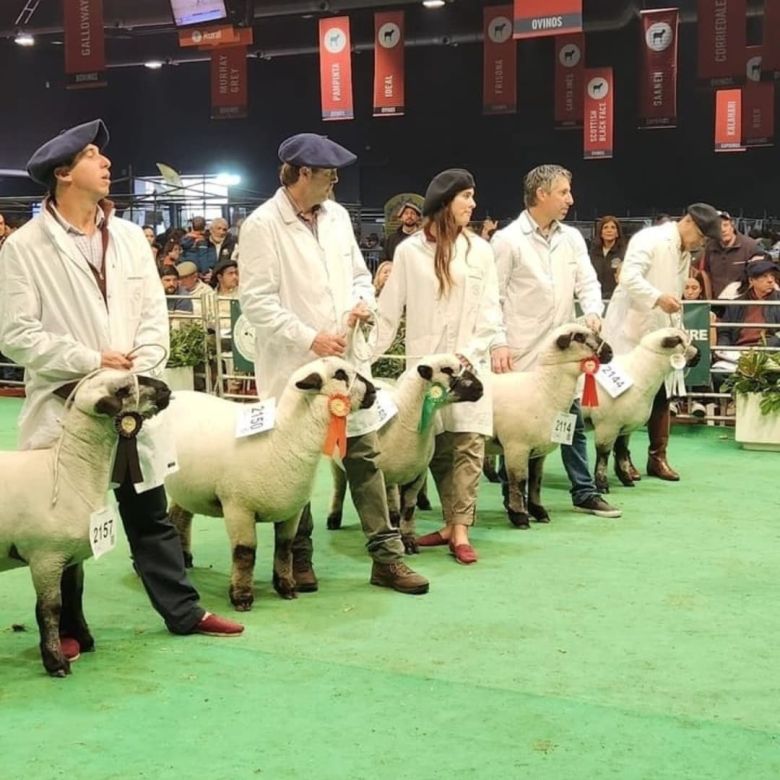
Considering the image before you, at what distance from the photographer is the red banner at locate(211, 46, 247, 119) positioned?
765 inches

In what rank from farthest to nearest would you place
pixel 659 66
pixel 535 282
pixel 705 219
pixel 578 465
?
pixel 659 66, pixel 705 219, pixel 578 465, pixel 535 282

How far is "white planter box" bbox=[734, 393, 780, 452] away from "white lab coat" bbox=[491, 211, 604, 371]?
2.75m

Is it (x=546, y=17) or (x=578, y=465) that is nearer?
(x=578, y=465)

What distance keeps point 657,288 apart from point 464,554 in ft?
9.21

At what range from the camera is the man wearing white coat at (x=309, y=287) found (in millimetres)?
4945

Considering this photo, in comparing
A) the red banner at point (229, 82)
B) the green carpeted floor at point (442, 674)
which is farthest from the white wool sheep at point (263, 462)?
the red banner at point (229, 82)

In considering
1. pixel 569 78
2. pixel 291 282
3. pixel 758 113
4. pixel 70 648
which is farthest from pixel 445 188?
pixel 758 113

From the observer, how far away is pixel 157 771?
11.0 ft

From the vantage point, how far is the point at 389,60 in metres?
18.0

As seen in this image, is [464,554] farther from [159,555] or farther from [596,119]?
[596,119]

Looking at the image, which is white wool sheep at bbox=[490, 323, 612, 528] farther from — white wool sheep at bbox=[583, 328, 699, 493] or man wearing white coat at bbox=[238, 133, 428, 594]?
man wearing white coat at bbox=[238, 133, 428, 594]

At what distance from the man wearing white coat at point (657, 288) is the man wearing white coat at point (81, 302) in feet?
13.2

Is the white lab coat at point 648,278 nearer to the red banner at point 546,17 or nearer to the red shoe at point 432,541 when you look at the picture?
the red shoe at point 432,541

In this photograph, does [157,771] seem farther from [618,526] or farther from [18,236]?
[618,526]
